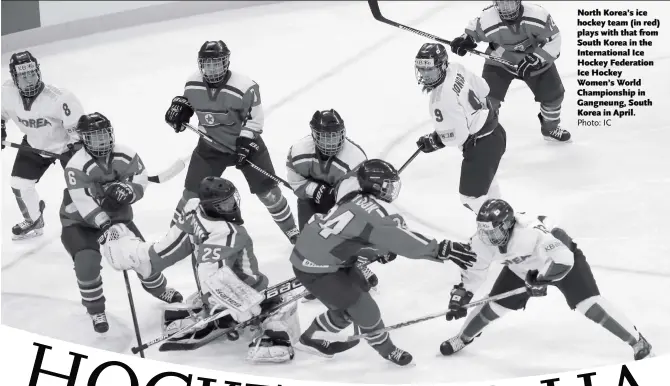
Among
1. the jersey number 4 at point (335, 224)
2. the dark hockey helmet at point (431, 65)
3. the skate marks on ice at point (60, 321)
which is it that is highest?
the dark hockey helmet at point (431, 65)

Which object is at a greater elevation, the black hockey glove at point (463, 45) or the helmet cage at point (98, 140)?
the black hockey glove at point (463, 45)

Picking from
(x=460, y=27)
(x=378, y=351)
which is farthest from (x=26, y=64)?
(x=460, y=27)

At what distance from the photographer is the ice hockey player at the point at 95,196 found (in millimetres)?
5371

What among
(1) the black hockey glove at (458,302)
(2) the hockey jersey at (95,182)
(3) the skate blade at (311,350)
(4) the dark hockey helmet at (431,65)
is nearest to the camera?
(1) the black hockey glove at (458,302)

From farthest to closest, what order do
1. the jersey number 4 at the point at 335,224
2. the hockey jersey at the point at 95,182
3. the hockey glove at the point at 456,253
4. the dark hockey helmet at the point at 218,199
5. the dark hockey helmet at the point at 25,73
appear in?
the dark hockey helmet at the point at 25,73
the hockey jersey at the point at 95,182
the dark hockey helmet at the point at 218,199
the jersey number 4 at the point at 335,224
the hockey glove at the point at 456,253

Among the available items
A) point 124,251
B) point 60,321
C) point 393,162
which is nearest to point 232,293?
point 124,251

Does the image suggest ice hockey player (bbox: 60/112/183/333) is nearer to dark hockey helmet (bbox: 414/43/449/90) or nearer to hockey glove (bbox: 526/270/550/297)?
dark hockey helmet (bbox: 414/43/449/90)

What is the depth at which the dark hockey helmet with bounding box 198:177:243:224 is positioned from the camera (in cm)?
502

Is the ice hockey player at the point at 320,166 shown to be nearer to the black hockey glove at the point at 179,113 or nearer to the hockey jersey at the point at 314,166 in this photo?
the hockey jersey at the point at 314,166

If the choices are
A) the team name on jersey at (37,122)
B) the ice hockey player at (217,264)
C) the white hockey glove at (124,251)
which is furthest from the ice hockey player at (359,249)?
the team name on jersey at (37,122)

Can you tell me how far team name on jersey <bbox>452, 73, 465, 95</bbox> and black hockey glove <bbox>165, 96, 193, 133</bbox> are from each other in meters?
1.34

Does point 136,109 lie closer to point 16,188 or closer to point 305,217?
point 16,188

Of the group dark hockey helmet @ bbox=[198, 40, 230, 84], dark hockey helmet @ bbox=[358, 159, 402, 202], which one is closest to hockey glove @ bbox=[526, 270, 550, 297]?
dark hockey helmet @ bbox=[358, 159, 402, 202]

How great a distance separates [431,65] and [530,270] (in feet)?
4.45
